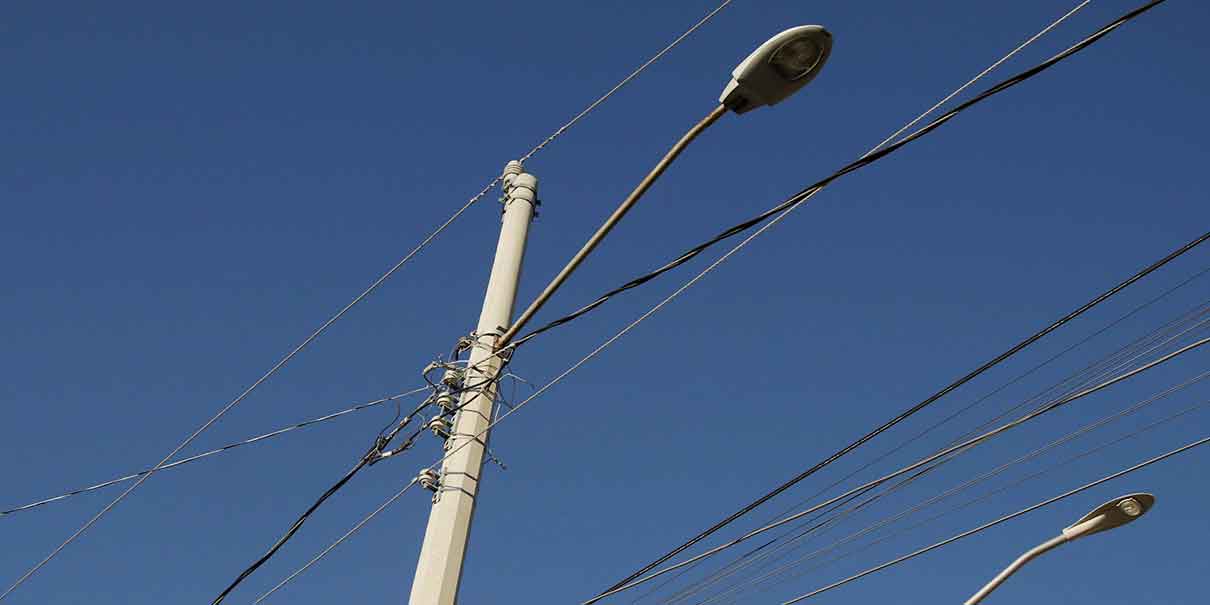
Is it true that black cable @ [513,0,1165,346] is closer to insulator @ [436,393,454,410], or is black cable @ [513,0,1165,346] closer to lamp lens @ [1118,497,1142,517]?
insulator @ [436,393,454,410]

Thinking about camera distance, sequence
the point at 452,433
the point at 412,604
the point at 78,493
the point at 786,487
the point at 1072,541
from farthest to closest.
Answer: the point at 78,493 < the point at 1072,541 < the point at 786,487 < the point at 452,433 < the point at 412,604

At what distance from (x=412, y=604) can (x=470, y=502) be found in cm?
75

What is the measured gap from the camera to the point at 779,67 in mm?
6418

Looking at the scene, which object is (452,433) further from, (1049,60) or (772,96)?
(1049,60)

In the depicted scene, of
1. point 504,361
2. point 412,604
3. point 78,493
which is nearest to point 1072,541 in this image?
point 504,361

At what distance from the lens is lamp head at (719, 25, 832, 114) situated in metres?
6.36

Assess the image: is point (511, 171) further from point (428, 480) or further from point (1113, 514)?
point (1113, 514)

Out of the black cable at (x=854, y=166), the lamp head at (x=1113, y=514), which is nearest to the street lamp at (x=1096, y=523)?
the lamp head at (x=1113, y=514)

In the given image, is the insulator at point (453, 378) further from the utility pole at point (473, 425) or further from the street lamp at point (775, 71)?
the street lamp at point (775, 71)

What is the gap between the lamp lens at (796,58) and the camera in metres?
6.38

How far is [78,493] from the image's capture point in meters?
13.1

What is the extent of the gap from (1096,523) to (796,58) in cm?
582

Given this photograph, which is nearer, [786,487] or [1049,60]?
[1049,60]

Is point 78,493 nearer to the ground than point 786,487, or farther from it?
farther from it
